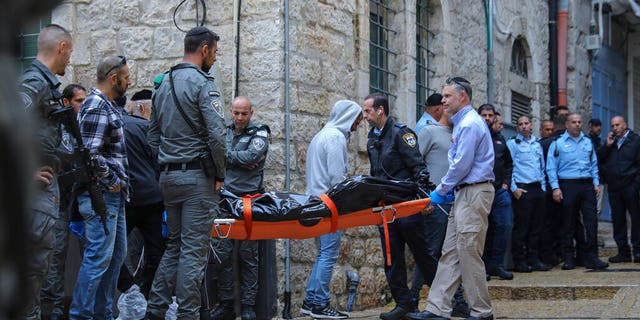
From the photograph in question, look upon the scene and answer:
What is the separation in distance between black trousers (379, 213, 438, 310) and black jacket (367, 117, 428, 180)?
0.38 meters

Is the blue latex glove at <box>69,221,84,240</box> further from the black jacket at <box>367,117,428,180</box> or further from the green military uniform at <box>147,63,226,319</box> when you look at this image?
the black jacket at <box>367,117,428,180</box>

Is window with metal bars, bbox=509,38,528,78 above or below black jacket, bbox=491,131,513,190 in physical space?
above

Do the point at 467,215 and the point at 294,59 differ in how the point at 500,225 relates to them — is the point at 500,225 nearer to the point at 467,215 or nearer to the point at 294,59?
the point at 294,59

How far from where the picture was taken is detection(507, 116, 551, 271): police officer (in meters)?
11.6

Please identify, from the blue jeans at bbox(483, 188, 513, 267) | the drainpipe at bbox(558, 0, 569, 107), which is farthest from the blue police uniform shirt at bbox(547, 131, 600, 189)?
the drainpipe at bbox(558, 0, 569, 107)

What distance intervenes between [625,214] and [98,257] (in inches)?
344

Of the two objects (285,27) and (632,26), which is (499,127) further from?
(632,26)

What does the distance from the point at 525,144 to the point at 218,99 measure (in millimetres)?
6892

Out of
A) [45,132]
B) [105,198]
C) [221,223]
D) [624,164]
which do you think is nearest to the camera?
[45,132]

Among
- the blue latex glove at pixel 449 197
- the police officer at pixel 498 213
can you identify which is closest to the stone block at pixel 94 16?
the blue latex glove at pixel 449 197

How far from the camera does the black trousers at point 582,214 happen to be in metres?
11.8

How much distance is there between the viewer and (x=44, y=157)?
14.1 feet

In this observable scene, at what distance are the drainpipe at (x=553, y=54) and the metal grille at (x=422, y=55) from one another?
14.8 feet

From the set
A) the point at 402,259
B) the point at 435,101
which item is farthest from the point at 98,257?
the point at 435,101
